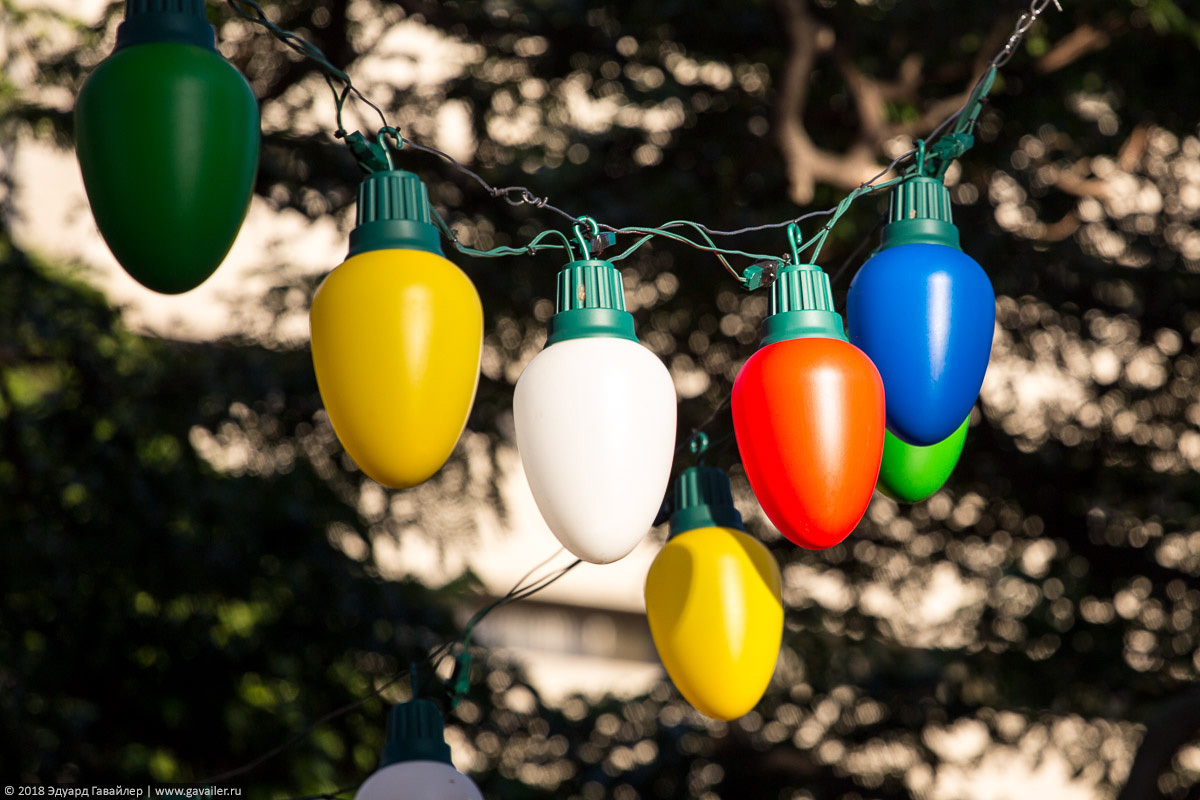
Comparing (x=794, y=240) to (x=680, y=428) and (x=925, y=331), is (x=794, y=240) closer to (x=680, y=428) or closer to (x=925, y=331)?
(x=925, y=331)

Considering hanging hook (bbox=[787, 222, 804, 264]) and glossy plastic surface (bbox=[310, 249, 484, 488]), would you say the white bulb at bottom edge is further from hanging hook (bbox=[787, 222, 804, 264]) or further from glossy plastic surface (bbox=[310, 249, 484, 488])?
hanging hook (bbox=[787, 222, 804, 264])

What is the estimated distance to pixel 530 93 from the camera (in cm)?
344

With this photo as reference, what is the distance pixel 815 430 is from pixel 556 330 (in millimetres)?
240

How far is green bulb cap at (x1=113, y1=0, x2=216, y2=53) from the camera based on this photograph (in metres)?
0.91

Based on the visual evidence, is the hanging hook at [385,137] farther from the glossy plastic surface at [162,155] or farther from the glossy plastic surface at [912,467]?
the glossy plastic surface at [912,467]

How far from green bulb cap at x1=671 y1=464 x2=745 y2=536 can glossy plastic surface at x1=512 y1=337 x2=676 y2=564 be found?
0.33 meters

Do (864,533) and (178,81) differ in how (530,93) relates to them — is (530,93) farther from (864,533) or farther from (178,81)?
(178,81)

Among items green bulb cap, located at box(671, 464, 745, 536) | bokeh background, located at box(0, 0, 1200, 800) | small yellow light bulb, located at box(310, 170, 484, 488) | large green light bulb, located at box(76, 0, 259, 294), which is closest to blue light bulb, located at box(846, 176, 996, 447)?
green bulb cap, located at box(671, 464, 745, 536)

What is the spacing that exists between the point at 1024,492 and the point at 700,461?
6.52 ft

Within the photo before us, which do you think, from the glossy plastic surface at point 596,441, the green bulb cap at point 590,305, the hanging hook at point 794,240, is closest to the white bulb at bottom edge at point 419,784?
the glossy plastic surface at point 596,441

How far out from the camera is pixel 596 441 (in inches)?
37.7

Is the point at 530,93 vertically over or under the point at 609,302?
over

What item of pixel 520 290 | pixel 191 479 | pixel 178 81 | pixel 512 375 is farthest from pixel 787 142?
pixel 178 81

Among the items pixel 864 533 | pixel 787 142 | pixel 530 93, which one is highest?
pixel 530 93
